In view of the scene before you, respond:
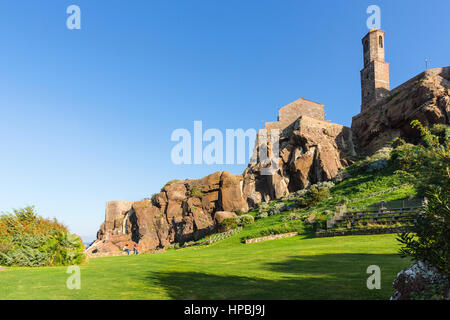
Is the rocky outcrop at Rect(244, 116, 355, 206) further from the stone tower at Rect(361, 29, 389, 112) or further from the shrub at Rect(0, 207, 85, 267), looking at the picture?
the shrub at Rect(0, 207, 85, 267)

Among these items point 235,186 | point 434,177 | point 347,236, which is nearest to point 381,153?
point 235,186

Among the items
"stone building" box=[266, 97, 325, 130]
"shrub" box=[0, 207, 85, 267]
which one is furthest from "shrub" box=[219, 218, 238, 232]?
"stone building" box=[266, 97, 325, 130]

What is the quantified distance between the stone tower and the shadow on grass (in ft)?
223

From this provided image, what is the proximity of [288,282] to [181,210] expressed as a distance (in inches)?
1983

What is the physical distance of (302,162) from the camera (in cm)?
5516

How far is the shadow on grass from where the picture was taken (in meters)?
7.89

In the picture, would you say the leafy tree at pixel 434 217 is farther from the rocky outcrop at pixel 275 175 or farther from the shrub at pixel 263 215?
the rocky outcrop at pixel 275 175

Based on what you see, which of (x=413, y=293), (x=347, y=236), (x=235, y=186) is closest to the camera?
(x=413, y=293)

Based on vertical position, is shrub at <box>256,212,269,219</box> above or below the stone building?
below

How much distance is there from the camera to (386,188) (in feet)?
122

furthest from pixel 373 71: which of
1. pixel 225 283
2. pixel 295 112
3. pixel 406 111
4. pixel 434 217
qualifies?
pixel 225 283
